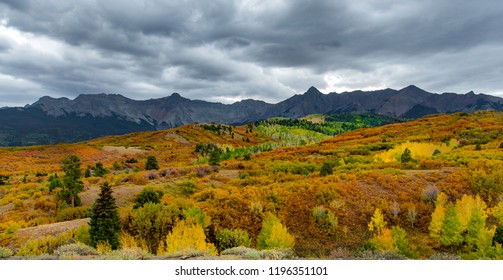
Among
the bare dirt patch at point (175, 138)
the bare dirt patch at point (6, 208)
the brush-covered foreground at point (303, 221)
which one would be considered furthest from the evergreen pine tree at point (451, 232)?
the bare dirt patch at point (175, 138)

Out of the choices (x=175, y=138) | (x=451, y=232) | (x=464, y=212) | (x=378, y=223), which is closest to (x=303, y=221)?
(x=378, y=223)

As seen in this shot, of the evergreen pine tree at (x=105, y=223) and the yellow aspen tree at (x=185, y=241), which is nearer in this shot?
the yellow aspen tree at (x=185, y=241)

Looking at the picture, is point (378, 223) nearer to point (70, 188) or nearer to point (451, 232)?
point (451, 232)

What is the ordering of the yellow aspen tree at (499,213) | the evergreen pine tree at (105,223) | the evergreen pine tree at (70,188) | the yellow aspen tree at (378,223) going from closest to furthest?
1. the evergreen pine tree at (105,223)
2. the yellow aspen tree at (499,213)
3. the yellow aspen tree at (378,223)
4. the evergreen pine tree at (70,188)

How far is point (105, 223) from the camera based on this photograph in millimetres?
17312

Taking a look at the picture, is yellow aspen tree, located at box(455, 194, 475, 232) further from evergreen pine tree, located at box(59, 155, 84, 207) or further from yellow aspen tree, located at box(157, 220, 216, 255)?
evergreen pine tree, located at box(59, 155, 84, 207)

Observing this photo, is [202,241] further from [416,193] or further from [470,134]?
[470,134]

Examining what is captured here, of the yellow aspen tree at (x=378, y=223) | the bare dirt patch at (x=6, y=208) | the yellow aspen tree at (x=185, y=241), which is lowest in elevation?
the bare dirt patch at (x=6, y=208)

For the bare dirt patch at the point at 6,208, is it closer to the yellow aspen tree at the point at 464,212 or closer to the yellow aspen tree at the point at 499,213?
the yellow aspen tree at the point at 464,212

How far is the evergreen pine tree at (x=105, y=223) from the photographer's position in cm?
1689

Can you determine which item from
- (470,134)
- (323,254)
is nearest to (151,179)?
(323,254)

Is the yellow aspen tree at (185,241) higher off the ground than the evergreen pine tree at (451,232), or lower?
higher

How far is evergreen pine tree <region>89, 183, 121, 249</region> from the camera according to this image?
16.9m

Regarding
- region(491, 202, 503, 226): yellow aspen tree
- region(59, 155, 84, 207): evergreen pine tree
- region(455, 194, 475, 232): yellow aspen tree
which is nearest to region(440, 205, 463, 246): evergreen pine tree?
region(455, 194, 475, 232): yellow aspen tree
